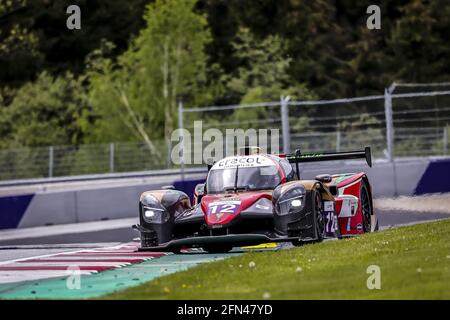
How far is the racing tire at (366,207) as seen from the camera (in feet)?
54.6

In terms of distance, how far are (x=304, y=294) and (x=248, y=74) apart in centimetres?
3677

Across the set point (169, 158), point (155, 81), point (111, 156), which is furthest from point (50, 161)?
point (155, 81)

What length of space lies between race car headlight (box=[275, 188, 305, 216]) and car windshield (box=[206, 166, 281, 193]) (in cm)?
95

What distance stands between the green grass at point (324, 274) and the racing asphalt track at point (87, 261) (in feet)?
2.54

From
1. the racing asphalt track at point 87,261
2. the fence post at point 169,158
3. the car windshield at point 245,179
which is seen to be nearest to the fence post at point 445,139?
the racing asphalt track at point 87,261

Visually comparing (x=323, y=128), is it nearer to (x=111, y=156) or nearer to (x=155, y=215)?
(x=111, y=156)

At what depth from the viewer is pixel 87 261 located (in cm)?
1502

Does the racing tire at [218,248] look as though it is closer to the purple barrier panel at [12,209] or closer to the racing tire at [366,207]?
the racing tire at [366,207]

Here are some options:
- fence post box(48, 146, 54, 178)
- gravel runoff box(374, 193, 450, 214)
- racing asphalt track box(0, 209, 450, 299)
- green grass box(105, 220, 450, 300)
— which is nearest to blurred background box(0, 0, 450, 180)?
fence post box(48, 146, 54, 178)

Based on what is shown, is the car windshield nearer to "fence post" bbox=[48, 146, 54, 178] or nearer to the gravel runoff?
the gravel runoff

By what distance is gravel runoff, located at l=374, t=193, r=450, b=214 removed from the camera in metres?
20.9

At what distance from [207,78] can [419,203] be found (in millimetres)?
25117
